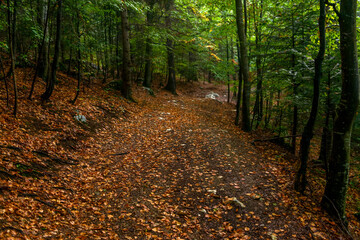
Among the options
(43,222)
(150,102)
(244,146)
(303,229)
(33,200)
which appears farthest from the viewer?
(150,102)

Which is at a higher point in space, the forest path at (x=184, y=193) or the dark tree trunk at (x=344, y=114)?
the dark tree trunk at (x=344, y=114)

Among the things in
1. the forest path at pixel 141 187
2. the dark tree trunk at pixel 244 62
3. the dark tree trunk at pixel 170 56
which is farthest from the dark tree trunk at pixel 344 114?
the dark tree trunk at pixel 170 56

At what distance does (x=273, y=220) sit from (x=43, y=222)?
15.5 ft

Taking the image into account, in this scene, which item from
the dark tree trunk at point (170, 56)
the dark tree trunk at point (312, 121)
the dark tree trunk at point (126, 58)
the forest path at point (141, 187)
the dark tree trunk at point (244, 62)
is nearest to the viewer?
the forest path at point (141, 187)

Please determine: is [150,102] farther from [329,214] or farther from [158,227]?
[329,214]

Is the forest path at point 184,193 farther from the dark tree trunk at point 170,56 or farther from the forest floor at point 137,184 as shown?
the dark tree trunk at point 170,56

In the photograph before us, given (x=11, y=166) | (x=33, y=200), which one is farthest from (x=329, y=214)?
(x=11, y=166)

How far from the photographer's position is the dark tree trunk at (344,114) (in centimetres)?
418

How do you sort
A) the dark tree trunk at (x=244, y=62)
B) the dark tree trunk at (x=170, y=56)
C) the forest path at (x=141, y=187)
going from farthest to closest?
the dark tree trunk at (x=170, y=56), the dark tree trunk at (x=244, y=62), the forest path at (x=141, y=187)

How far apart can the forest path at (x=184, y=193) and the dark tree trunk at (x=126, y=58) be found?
15.3ft

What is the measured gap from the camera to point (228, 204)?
16.3 ft

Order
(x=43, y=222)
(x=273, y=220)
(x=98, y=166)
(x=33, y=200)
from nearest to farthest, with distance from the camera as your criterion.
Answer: (x=43, y=222) → (x=33, y=200) → (x=273, y=220) → (x=98, y=166)

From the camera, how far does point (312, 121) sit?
16.2 ft

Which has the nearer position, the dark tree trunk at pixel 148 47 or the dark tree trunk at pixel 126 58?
the dark tree trunk at pixel 126 58
